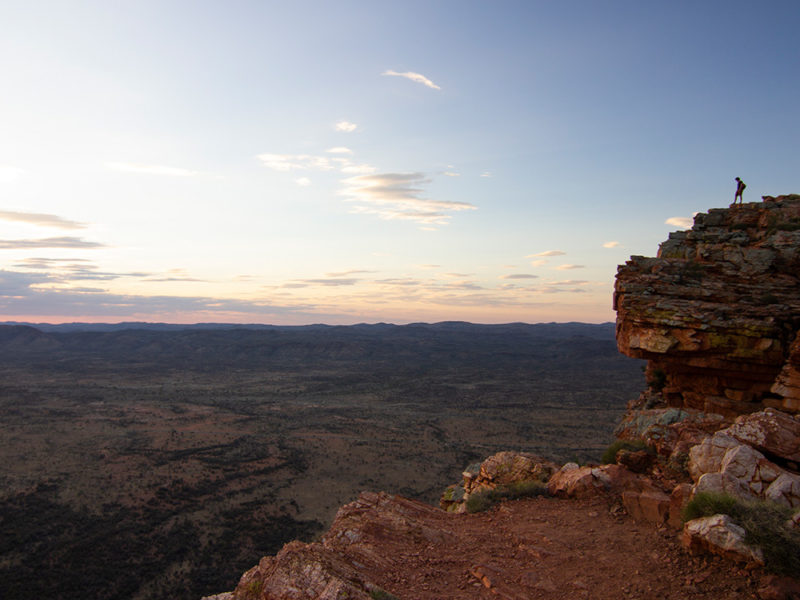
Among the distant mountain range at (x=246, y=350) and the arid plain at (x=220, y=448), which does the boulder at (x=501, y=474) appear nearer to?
the arid plain at (x=220, y=448)

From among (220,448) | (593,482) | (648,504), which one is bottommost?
(220,448)

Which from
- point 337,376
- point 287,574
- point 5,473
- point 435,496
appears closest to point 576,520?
point 287,574

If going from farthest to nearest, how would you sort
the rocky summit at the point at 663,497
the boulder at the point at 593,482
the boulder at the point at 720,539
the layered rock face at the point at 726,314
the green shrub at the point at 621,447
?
the layered rock face at the point at 726,314
the green shrub at the point at 621,447
the boulder at the point at 593,482
the rocky summit at the point at 663,497
the boulder at the point at 720,539

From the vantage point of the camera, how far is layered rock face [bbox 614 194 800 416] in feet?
35.0

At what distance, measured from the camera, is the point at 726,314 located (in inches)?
443

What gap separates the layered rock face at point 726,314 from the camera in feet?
35.0

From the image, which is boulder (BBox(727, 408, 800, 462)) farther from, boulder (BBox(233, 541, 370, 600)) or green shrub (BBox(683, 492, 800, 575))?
boulder (BBox(233, 541, 370, 600))

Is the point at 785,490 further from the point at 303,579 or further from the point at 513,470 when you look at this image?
the point at 303,579

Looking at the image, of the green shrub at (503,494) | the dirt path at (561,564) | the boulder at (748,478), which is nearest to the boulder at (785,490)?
the boulder at (748,478)

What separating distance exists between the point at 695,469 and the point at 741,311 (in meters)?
5.50

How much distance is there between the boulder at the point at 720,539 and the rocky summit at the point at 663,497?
→ 0.05ft

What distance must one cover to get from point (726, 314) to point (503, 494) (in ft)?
23.4

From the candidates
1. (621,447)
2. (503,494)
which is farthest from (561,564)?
(621,447)

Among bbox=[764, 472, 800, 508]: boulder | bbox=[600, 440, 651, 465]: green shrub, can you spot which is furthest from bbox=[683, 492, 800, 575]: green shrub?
bbox=[600, 440, 651, 465]: green shrub
